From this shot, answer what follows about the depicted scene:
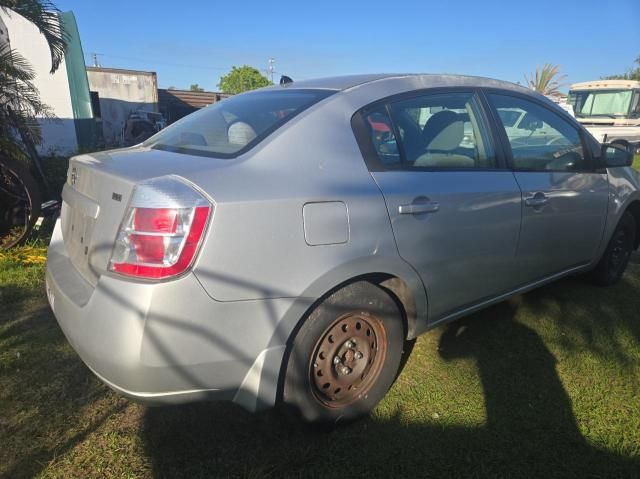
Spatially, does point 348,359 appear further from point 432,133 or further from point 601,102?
point 601,102

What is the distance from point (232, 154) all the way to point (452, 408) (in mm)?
1696

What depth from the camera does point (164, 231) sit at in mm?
1622

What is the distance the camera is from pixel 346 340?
2141 mm

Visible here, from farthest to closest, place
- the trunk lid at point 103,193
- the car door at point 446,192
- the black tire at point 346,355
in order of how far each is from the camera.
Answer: the car door at point 446,192, the black tire at point 346,355, the trunk lid at point 103,193

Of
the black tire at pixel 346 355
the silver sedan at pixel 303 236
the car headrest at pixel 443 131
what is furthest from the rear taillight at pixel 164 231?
the car headrest at pixel 443 131

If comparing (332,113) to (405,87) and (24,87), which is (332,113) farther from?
(24,87)

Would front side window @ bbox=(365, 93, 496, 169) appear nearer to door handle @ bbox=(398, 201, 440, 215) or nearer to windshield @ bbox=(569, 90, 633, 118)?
door handle @ bbox=(398, 201, 440, 215)

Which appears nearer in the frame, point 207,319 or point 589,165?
point 207,319

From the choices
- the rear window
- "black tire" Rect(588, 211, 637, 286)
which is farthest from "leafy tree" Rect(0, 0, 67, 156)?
"black tire" Rect(588, 211, 637, 286)

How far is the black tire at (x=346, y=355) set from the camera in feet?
6.40

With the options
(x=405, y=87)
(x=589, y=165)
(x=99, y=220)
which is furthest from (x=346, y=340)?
(x=589, y=165)

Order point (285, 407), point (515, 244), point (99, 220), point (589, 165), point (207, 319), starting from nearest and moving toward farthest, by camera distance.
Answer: point (207, 319), point (99, 220), point (285, 407), point (515, 244), point (589, 165)

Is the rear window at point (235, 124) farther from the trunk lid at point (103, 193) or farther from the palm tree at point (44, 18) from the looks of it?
the palm tree at point (44, 18)

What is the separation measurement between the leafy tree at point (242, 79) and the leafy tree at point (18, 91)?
45.3 metres
